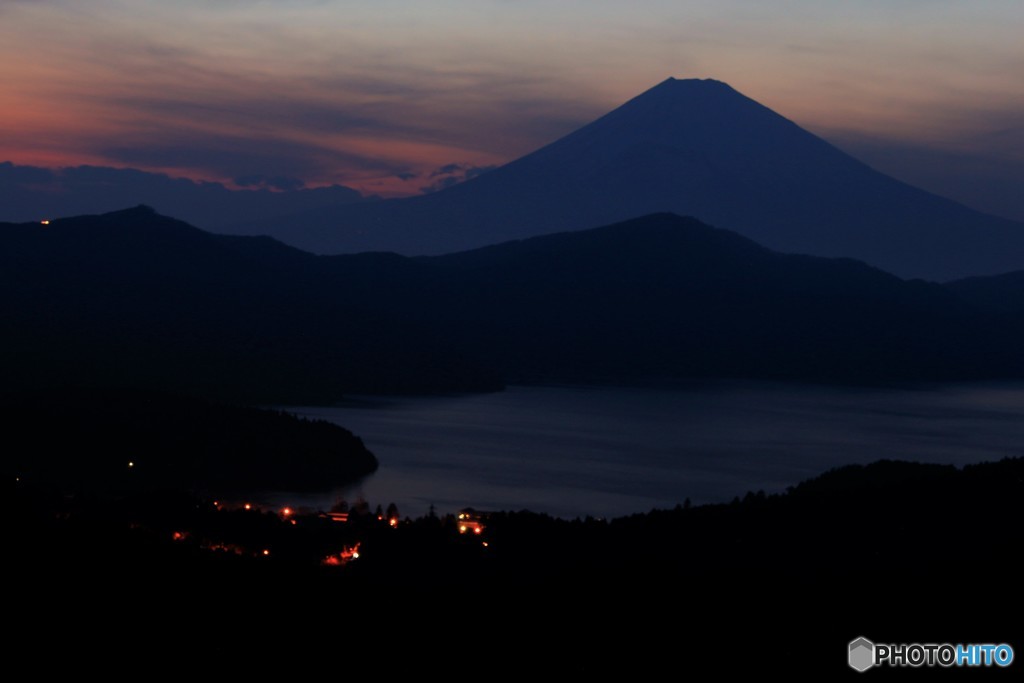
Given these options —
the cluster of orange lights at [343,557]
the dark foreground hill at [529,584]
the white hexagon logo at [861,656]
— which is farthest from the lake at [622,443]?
the white hexagon logo at [861,656]

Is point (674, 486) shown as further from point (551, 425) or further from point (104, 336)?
point (104, 336)

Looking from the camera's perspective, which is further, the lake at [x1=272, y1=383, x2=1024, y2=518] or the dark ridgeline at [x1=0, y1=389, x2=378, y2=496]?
the dark ridgeline at [x1=0, y1=389, x2=378, y2=496]

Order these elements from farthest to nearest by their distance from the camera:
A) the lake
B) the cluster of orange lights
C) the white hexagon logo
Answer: the lake
the cluster of orange lights
the white hexagon logo

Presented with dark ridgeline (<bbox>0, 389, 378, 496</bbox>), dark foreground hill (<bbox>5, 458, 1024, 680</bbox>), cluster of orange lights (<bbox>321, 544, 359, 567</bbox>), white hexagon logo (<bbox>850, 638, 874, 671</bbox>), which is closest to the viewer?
white hexagon logo (<bbox>850, 638, 874, 671</bbox>)

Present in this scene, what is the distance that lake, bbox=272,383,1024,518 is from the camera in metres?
95.0

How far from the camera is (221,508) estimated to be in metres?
72.4

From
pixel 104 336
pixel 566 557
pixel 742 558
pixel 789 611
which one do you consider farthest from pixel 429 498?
pixel 104 336

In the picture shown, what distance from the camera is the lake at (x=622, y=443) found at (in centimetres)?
9500

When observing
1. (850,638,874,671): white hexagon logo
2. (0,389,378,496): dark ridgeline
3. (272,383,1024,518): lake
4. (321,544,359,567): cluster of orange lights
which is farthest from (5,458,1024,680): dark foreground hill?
(0,389,378,496): dark ridgeline

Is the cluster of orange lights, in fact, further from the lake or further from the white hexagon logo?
the white hexagon logo

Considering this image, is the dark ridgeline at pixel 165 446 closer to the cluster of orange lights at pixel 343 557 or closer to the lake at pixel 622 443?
the lake at pixel 622 443

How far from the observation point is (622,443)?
128 metres

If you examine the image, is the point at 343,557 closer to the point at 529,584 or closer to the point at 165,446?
the point at 529,584

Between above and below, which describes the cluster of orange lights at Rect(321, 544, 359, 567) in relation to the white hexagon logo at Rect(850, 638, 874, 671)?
below
